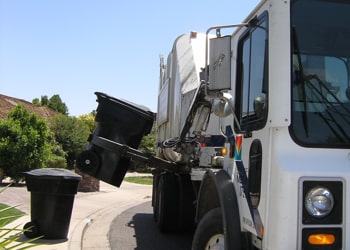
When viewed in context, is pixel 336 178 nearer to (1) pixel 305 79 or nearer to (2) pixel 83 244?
(1) pixel 305 79

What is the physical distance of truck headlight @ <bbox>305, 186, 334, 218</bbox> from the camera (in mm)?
3172

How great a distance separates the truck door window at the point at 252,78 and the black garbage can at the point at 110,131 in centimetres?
291

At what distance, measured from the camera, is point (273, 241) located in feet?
10.5

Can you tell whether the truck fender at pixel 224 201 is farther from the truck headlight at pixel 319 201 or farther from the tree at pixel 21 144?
the tree at pixel 21 144

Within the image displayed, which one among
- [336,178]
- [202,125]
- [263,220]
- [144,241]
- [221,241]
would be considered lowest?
[144,241]

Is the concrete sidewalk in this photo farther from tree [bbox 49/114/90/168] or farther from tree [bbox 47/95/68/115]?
tree [bbox 47/95/68/115]

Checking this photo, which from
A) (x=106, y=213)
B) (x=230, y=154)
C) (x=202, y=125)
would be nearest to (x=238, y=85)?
(x=230, y=154)

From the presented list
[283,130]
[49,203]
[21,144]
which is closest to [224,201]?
[283,130]

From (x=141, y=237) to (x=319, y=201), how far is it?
6382 mm

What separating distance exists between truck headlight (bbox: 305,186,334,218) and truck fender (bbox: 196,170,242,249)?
0.81m

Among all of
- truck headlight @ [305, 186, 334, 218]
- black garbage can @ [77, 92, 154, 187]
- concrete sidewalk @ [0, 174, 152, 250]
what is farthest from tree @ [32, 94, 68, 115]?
truck headlight @ [305, 186, 334, 218]

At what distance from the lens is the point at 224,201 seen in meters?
3.99

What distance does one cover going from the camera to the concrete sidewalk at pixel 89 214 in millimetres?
7797

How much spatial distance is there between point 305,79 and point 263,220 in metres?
1.07
